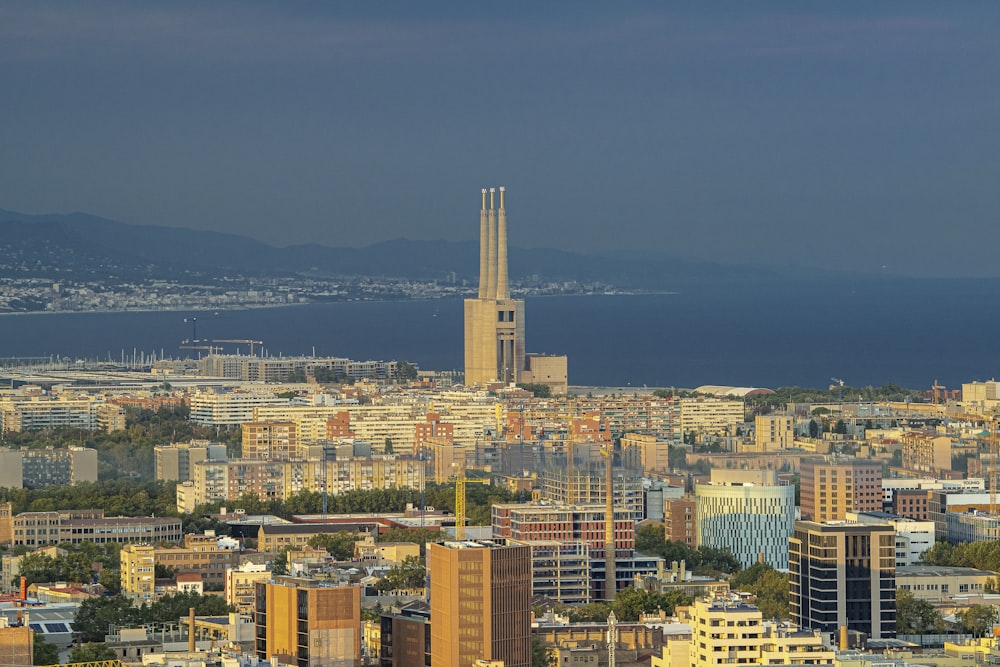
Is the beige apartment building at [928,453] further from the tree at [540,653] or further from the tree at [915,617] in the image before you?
the tree at [540,653]

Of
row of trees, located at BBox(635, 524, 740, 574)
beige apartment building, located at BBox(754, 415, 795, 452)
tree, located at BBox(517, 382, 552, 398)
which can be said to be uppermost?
tree, located at BBox(517, 382, 552, 398)

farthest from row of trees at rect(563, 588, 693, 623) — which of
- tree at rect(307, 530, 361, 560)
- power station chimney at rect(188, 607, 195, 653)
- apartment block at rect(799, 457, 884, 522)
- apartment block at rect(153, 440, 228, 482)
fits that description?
apartment block at rect(153, 440, 228, 482)

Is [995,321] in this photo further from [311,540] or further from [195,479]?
[311,540]

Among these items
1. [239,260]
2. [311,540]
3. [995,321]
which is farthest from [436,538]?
[239,260]

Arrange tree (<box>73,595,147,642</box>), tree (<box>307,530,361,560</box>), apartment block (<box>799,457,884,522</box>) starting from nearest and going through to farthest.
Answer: tree (<box>73,595,147,642</box>) → tree (<box>307,530,361,560</box>) → apartment block (<box>799,457,884,522</box>)

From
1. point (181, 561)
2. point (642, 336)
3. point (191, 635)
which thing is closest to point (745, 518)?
point (181, 561)

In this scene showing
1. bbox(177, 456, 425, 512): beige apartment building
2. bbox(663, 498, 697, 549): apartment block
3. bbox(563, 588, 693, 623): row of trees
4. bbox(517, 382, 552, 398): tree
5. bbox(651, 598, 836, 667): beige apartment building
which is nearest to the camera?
bbox(651, 598, 836, 667): beige apartment building

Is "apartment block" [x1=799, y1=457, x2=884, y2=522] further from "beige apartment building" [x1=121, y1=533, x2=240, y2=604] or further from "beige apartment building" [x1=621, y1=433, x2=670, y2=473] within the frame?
"beige apartment building" [x1=121, y1=533, x2=240, y2=604]
